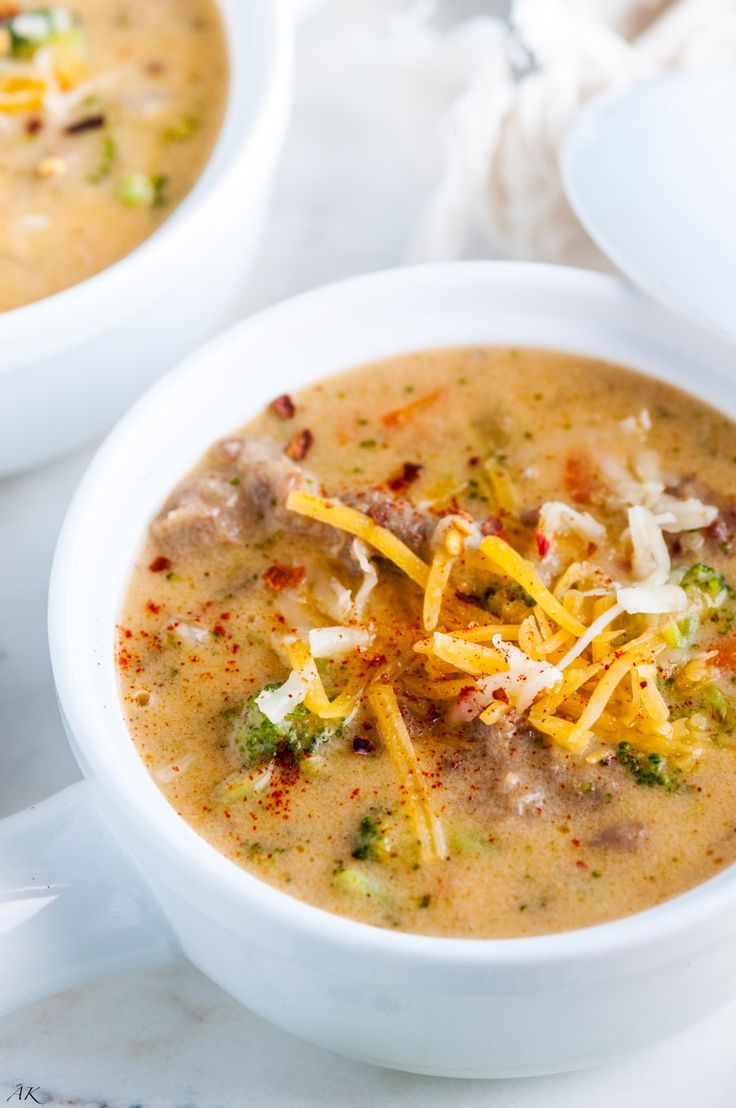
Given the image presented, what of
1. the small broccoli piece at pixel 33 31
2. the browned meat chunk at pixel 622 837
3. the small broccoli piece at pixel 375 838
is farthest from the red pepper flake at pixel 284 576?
the small broccoli piece at pixel 33 31

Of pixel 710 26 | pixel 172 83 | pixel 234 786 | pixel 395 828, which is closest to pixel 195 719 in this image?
pixel 234 786

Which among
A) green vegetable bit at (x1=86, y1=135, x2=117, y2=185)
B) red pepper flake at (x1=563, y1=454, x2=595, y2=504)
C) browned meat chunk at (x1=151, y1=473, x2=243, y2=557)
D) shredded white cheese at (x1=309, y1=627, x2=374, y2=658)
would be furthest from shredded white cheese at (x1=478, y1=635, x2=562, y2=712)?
green vegetable bit at (x1=86, y1=135, x2=117, y2=185)

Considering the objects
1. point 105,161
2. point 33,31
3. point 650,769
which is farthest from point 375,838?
point 33,31

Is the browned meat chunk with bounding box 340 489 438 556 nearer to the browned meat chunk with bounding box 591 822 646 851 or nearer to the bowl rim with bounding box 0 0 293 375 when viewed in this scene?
the browned meat chunk with bounding box 591 822 646 851

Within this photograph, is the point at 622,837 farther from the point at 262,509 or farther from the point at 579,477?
the point at 262,509

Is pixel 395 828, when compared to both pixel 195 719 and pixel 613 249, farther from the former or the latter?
pixel 613 249

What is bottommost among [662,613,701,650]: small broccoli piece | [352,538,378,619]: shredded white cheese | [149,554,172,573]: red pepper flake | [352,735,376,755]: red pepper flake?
[149,554,172,573]: red pepper flake
